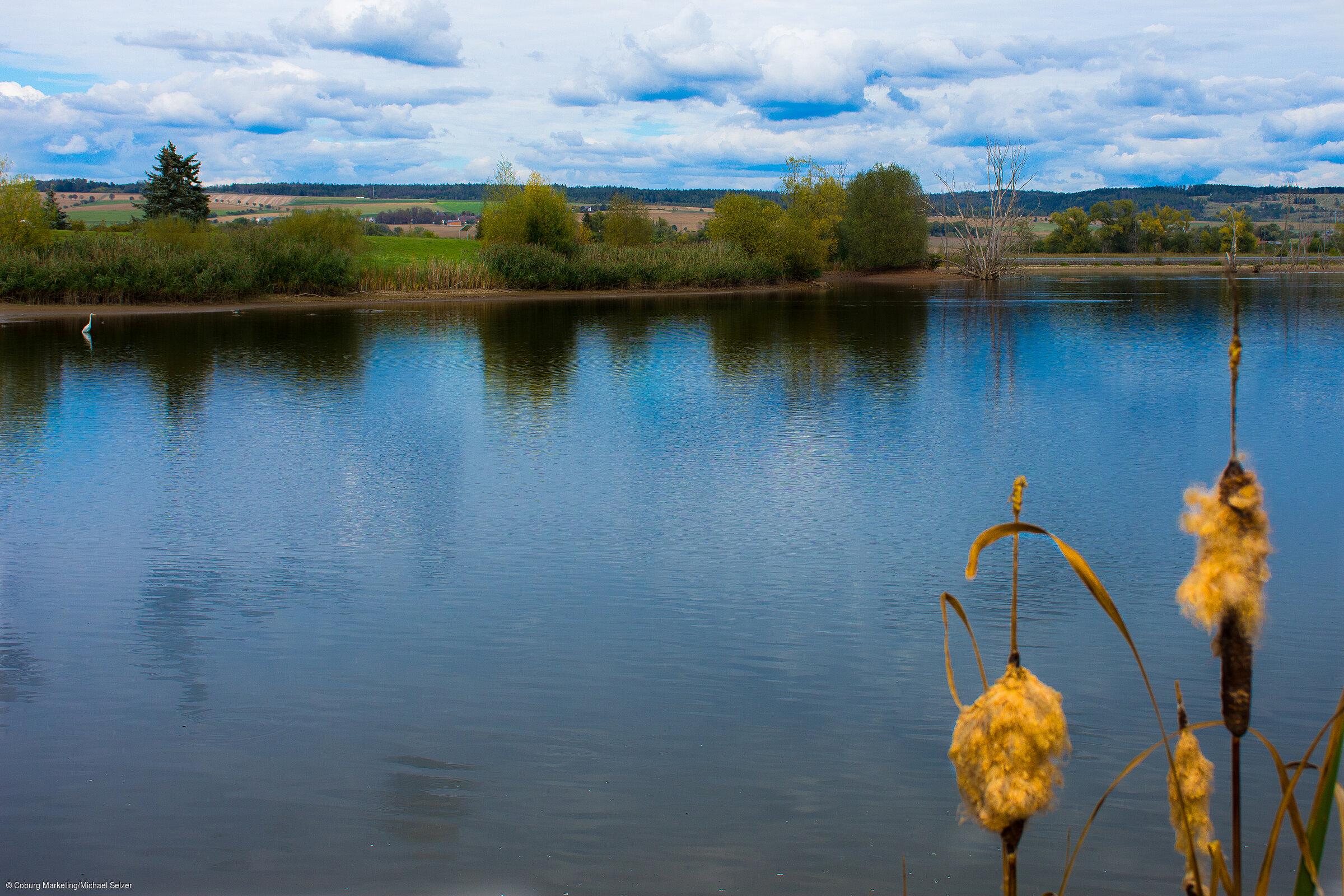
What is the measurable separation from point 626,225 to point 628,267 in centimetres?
2286

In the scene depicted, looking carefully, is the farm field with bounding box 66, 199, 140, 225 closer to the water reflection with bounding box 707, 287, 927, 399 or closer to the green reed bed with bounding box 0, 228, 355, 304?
the green reed bed with bounding box 0, 228, 355, 304

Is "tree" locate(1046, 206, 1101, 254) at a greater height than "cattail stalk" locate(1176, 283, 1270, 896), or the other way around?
"tree" locate(1046, 206, 1101, 254)

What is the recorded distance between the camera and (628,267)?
51.1 metres

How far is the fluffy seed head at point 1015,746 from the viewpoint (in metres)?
1.46

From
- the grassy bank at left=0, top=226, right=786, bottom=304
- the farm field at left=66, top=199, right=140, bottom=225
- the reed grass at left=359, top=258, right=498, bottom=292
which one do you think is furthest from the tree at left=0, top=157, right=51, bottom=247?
the farm field at left=66, top=199, right=140, bottom=225

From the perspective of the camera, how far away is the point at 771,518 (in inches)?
340

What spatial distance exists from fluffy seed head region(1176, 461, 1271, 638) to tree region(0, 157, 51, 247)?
153 feet

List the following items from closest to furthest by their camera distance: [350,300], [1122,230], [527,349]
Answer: [527,349], [350,300], [1122,230]

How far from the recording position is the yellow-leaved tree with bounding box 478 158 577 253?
5109 centimetres

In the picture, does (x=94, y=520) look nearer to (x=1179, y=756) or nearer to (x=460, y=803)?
(x=460, y=803)

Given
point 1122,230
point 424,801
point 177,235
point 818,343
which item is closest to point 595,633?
point 424,801

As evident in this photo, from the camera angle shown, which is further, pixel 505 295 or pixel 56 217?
pixel 56 217

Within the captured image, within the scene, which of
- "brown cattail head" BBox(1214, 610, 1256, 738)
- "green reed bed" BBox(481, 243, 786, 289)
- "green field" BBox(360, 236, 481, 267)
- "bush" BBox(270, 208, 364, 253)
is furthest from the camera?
"green field" BBox(360, 236, 481, 267)

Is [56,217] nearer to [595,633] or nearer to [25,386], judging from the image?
[25,386]
